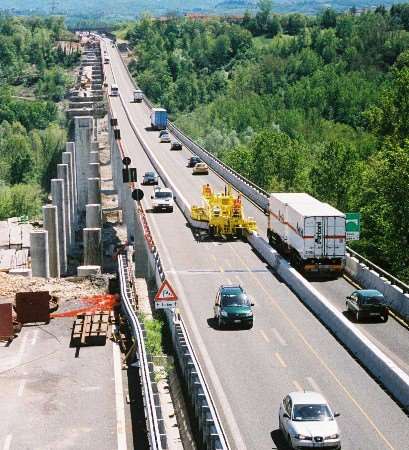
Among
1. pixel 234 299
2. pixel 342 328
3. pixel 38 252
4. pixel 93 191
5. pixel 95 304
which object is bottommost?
pixel 93 191

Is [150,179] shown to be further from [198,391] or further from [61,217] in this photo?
[198,391]

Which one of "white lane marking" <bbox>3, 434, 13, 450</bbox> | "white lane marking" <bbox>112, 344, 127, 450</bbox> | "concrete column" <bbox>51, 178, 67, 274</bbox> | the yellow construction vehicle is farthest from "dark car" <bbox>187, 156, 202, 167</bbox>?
"white lane marking" <bbox>3, 434, 13, 450</bbox>

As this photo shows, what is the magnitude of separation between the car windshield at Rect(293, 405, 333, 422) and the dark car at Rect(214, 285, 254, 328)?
12.3m

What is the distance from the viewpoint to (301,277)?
46344 mm

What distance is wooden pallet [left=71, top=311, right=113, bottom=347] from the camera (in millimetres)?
41938

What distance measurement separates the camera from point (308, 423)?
26.5 m

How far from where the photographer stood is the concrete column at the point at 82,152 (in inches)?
4503

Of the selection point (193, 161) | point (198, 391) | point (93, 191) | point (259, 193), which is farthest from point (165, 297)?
point (193, 161)

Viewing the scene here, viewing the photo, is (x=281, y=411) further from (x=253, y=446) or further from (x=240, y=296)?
(x=240, y=296)

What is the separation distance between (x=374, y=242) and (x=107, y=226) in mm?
31975

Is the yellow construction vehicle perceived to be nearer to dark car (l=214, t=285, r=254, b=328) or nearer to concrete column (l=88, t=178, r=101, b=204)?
dark car (l=214, t=285, r=254, b=328)

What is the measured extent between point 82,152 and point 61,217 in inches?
1289

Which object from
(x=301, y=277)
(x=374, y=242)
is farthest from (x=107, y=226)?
(x=301, y=277)

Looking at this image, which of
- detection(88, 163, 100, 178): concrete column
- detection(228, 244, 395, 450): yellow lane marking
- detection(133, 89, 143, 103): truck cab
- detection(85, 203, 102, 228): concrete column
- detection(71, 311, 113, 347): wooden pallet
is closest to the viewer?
detection(228, 244, 395, 450): yellow lane marking
